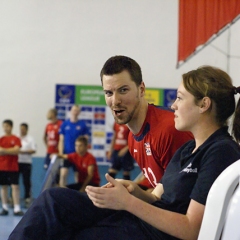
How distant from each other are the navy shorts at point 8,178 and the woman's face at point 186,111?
661 cm

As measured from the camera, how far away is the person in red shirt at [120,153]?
897 centimetres

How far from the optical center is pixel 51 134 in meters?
9.49

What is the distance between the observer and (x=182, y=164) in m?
2.06

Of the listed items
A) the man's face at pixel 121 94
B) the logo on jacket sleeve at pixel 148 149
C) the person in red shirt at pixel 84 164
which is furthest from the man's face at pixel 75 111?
the man's face at pixel 121 94

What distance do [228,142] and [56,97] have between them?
820cm

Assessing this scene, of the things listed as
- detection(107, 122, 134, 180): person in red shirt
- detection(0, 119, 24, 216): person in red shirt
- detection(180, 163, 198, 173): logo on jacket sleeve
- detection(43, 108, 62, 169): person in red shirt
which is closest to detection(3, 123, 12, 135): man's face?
detection(0, 119, 24, 216): person in red shirt

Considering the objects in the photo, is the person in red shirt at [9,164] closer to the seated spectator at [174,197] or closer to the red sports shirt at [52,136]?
the red sports shirt at [52,136]

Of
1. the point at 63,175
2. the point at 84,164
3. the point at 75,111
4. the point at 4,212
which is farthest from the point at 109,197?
the point at 75,111

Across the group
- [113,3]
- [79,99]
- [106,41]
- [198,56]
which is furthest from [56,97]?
[198,56]

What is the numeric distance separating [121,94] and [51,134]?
22.8 feet

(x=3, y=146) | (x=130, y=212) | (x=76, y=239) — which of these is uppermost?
(x=130, y=212)

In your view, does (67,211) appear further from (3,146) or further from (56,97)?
(56,97)

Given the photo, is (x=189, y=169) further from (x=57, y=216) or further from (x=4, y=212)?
(x=4, y=212)

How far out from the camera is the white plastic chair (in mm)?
1592
